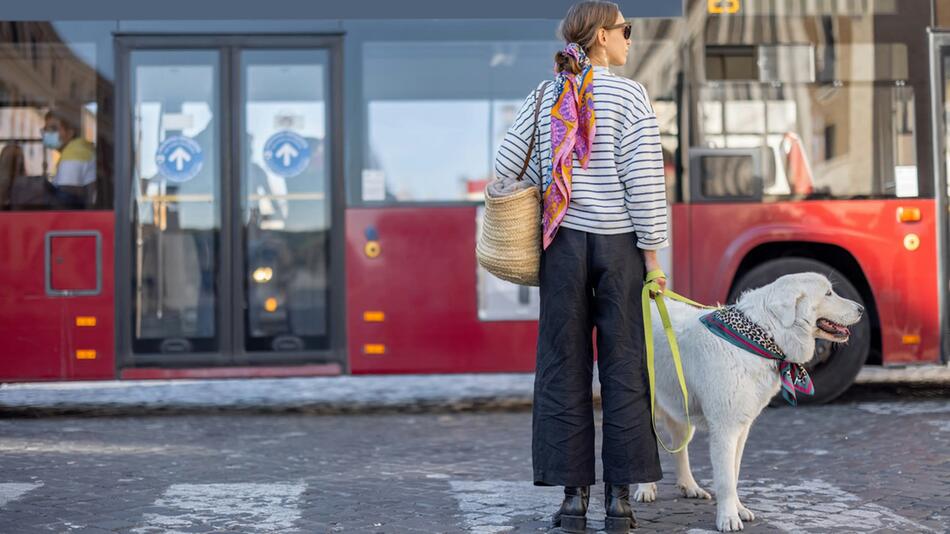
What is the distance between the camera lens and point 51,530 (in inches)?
201

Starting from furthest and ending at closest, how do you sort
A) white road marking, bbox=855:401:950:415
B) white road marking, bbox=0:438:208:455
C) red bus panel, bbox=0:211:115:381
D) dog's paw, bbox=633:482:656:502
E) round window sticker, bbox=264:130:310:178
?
round window sticker, bbox=264:130:310:178
red bus panel, bbox=0:211:115:381
white road marking, bbox=855:401:950:415
white road marking, bbox=0:438:208:455
dog's paw, bbox=633:482:656:502

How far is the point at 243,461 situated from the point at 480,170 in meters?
3.26

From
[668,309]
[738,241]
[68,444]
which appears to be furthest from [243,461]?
[738,241]

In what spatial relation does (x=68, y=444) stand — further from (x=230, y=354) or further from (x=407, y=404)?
(x=407, y=404)

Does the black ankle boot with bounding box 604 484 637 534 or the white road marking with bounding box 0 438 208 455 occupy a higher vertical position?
the black ankle boot with bounding box 604 484 637 534

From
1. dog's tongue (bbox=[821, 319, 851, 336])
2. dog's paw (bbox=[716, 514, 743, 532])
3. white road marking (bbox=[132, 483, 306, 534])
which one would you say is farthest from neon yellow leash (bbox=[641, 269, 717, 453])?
white road marking (bbox=[132, 483, 306, 534])

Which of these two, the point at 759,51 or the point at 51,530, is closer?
the point at 51,530

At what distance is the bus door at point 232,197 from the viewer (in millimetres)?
9211

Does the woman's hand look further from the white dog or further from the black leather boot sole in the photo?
the black leather boot sole

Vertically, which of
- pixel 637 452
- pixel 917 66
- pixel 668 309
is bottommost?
pixel 637 452

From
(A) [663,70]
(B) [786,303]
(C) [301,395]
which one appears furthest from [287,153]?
(B) [786,303]

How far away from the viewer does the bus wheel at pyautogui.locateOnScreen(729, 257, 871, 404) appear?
9.10 m

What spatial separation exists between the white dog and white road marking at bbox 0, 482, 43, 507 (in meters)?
3.20

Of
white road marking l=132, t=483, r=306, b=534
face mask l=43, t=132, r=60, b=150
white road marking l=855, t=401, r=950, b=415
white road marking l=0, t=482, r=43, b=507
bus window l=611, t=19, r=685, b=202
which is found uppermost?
bus window l=611, t=19, r=685, b=202
